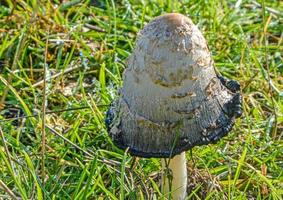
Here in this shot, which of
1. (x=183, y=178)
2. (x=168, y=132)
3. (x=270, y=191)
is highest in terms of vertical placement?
(x=168, y=132)

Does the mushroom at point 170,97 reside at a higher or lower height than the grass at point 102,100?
higher

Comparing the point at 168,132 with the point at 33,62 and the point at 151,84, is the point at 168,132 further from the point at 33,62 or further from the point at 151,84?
the point at 33,62

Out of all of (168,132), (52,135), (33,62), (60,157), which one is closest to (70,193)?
(60,157)

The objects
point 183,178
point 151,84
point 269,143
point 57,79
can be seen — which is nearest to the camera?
point 151,84

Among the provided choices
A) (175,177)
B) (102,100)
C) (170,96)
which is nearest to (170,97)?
(170,96)

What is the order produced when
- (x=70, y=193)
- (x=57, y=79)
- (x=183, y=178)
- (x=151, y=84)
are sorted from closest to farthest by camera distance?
(x=151, y=84), (x=183, y=178), (x=70, y=193), (x=57, y=79)

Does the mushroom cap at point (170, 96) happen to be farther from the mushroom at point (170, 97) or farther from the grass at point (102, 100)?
the grass at point (102, 100)

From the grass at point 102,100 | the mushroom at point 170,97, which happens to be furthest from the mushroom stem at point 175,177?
the mushroom at point 170,97

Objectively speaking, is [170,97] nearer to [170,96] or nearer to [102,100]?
[170,96]
